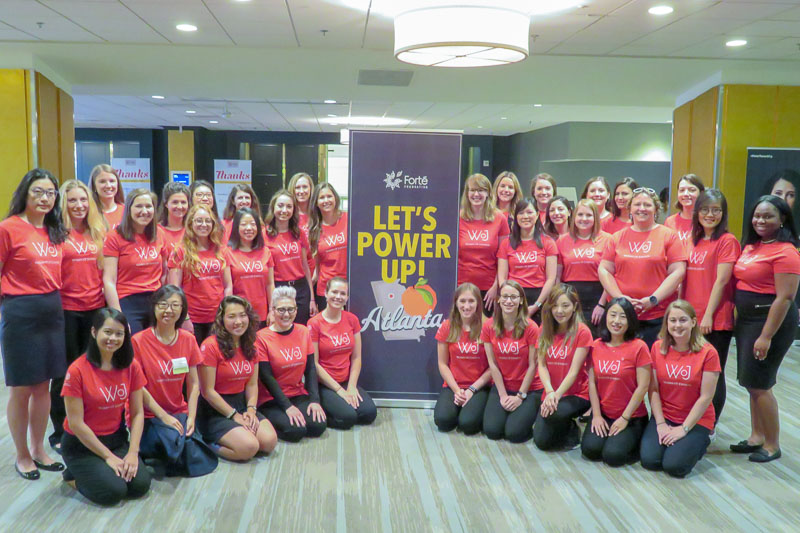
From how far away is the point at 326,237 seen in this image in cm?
481

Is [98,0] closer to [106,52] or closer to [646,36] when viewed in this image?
[106,52]

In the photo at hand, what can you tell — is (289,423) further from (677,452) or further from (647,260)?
(647,260)

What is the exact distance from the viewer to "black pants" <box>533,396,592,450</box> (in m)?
3.91

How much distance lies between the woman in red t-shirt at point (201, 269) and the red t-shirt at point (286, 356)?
378mm

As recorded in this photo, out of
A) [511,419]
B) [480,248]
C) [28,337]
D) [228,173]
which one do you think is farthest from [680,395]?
[228,173]

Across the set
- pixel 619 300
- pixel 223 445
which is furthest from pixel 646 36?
pixel 223 445

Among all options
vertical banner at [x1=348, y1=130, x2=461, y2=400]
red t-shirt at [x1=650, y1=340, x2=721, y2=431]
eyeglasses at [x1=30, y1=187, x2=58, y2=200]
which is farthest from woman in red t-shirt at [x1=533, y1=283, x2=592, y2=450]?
eyeglasses at [x1=30, y1=187, x2=58, y2=200]

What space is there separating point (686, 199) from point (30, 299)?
4.04 metres

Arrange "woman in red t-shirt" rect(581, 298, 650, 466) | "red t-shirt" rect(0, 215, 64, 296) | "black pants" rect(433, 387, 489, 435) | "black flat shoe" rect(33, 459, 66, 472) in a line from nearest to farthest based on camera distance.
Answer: "red t-shirt" rect(0, 215, 64, 296)
"black flat shoe" rect(33, 459, 66, 472)
"woman in red t-shirt" rect(581, 298, 650, 466)
"black pants" rect(433, 387, 489, 435)

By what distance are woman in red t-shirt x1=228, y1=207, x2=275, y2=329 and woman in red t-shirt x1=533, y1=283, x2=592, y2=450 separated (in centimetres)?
185

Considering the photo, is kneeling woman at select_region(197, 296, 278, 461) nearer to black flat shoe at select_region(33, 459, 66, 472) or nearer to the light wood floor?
the light wood floor

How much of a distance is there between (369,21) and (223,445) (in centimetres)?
378

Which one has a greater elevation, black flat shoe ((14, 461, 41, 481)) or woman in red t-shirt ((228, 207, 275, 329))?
woman in red t-shirt ((228, 207, 275, 329))

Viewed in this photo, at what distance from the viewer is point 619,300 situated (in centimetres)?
382
